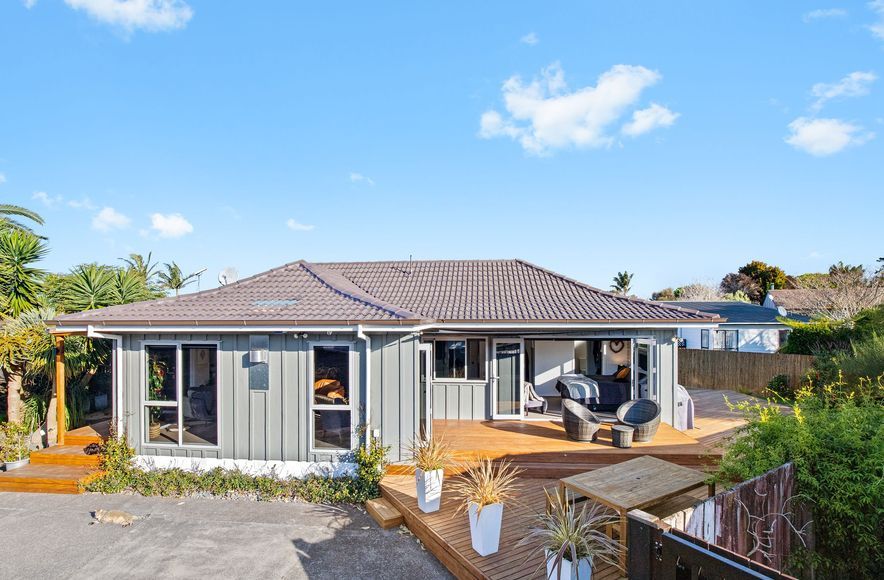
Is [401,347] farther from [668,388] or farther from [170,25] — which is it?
[170,25]

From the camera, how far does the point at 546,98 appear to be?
12.9 meters

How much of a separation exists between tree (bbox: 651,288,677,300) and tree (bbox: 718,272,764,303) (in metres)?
4.79

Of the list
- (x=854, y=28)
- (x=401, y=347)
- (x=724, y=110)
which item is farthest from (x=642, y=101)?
(x=401, y=347)

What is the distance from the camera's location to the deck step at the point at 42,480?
7.65m

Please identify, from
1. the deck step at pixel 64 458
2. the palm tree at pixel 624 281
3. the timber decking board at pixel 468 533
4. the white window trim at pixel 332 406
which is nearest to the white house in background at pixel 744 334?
the timber decking board at pixel 468 533

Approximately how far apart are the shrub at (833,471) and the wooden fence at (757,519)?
0.13 m

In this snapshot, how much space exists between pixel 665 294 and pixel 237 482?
52604 mm

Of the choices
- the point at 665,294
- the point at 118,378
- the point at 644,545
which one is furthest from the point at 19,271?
the point at 665,294

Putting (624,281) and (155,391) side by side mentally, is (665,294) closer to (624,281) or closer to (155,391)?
(624,281)

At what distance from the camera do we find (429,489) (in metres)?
6.04

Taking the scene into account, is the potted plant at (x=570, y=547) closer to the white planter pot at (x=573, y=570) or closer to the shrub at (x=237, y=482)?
the white planter pot at (x=573, y=570)

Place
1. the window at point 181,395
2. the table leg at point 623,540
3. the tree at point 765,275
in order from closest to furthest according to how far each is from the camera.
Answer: the table leg at point 623,540 → the window at point 181,395 → the tree at point 765,275

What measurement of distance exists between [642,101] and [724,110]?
1998 mm

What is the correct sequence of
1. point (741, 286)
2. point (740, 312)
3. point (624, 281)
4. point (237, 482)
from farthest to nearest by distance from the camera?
point (741, 286) → point (624, 281) → point (740, 312) → point (237, 482)
